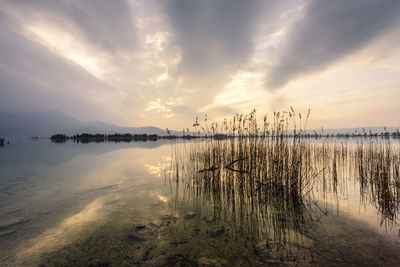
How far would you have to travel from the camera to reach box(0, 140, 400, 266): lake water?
272cm

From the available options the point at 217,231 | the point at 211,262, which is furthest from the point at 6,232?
the point at 217,231

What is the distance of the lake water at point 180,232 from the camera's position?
2721 mm

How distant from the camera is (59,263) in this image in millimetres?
2594

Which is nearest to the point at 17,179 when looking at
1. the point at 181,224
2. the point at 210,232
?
the point at 181,224

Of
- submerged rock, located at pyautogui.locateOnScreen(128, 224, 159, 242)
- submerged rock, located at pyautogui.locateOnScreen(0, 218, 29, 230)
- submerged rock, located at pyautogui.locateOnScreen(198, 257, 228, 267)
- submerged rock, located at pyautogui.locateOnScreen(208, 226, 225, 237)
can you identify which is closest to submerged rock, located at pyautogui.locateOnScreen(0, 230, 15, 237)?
submerged rock, located at pyautogui.locateOnScreen(0, 218, 29, 230)

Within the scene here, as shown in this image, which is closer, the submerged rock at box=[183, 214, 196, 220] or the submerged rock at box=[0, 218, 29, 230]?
the submerged rock at box=[0, 218, 29, 230]

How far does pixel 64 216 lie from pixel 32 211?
1.17 meters

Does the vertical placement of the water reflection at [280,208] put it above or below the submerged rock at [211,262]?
below

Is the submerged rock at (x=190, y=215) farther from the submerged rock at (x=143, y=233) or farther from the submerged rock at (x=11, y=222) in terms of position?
the submerged rock at (x=11, y=222)

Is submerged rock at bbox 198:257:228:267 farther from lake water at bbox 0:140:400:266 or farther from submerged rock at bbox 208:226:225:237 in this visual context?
submerged rock at bbox 208:226:225:237

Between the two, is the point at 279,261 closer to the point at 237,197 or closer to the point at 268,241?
the point at 268,241

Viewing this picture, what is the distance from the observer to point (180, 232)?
354cm

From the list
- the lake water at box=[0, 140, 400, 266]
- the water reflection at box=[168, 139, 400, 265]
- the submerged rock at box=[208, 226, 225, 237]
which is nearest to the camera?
the lake water at box=[0, 140, 400, 266]

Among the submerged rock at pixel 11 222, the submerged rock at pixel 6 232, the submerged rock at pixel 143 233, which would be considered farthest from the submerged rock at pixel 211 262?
the submerged rock at pixel 11 222
